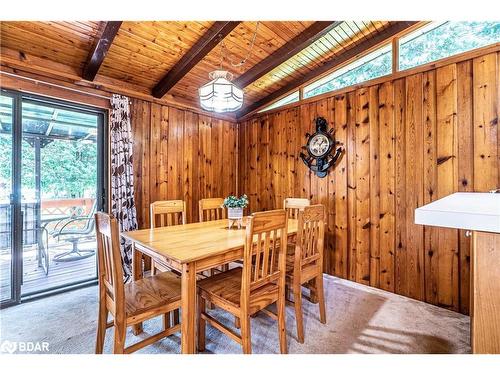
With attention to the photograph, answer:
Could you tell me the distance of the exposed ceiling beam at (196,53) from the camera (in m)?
2.14

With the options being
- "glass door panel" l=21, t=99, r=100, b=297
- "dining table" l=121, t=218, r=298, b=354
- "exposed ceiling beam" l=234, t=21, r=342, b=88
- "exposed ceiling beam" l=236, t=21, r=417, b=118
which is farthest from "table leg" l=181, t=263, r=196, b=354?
"exposed ceiling beam" l=236, t=21, r=417, b=118

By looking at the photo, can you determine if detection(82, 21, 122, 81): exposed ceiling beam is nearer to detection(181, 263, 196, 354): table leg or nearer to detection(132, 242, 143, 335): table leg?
detection(132, 242, 143, 335): table leg

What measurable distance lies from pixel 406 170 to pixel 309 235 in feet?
4.50

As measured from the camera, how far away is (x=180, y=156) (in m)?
3.50

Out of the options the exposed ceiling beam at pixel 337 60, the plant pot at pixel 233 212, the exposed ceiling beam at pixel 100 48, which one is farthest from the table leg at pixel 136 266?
the exposed ceiling beam at pixel 337 60

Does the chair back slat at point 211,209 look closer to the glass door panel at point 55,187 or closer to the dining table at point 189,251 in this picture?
the dining table at point 189,251

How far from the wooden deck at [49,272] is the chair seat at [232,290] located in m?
2.09

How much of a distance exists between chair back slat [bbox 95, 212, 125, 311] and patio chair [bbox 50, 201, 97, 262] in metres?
1.68

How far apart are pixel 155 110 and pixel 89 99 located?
757mm

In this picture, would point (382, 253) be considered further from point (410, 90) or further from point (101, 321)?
point (101, 321)

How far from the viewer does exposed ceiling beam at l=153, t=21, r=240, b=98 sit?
2.14m

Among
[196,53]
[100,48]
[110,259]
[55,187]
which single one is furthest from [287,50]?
[55,187]
